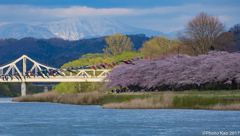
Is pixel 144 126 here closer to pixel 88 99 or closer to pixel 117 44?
pixel 88 99

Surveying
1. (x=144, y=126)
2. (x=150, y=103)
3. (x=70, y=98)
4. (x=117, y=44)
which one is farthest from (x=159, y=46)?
(x=144, y=126)

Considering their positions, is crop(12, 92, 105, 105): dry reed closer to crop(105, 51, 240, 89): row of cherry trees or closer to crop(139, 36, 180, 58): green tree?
crop(105, 51, 240, 89): row of cherry trees

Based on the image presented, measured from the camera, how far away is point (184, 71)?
77.5 m

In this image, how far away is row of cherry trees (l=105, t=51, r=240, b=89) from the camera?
7269 cm

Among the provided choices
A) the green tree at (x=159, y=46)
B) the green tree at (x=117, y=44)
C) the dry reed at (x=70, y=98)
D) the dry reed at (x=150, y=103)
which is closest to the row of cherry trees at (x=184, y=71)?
the dry reed at (x=70, y=98)

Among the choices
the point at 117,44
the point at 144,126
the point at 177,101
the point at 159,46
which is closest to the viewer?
the point at 144,126

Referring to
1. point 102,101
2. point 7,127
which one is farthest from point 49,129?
point 102,101

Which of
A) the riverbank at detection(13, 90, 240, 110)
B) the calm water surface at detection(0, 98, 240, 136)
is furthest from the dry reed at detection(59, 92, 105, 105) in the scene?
the calm water surface at detection(0, 98, 240, 136)

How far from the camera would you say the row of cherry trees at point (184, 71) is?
238ft

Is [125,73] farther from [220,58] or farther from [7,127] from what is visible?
[7,127]

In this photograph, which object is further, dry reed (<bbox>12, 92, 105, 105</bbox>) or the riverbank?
dry reed (<bbox>12, 92, 105, 105</bbox>)

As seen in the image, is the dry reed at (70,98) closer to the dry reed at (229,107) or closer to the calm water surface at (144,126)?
the dry reed at (229,107)

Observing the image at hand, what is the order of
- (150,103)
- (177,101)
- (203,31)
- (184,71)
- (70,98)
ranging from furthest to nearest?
(203,31) → (70,98) → (184,71) → (150,103) → (177,101)

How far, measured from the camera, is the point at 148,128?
3584 cm
